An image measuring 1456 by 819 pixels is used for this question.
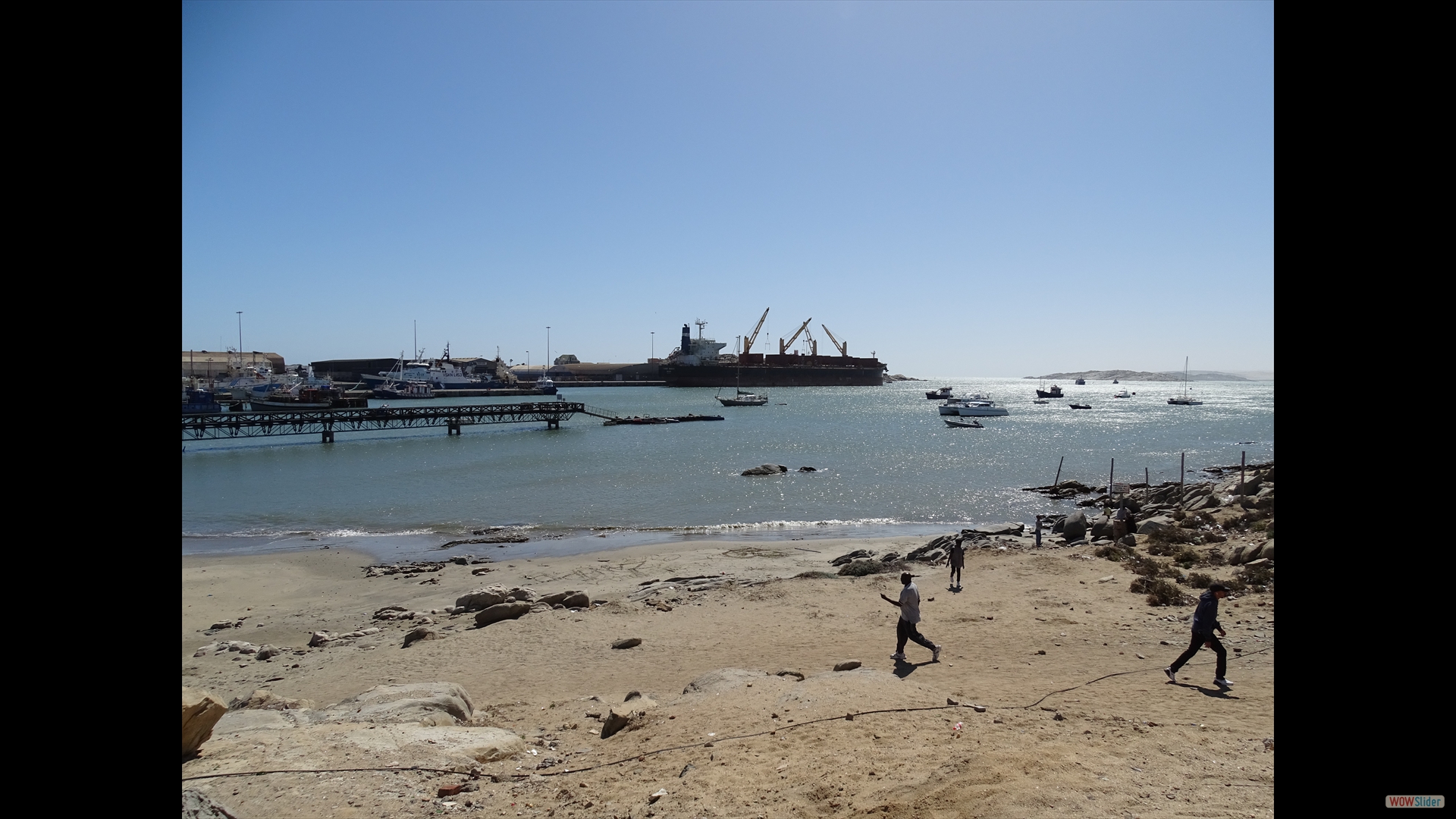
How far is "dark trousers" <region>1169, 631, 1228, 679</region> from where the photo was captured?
312 inches

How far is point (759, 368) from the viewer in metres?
138

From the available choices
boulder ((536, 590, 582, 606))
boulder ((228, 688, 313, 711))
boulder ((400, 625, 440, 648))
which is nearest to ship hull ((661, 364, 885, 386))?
boulder ((536, 590, 582, 606))

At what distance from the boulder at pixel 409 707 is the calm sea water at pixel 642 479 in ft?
31.5

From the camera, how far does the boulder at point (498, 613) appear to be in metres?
13.1

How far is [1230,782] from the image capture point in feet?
18.1

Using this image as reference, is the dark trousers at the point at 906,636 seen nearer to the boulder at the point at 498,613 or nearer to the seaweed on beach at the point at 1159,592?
the seaweed on beach at the point at 1159,592

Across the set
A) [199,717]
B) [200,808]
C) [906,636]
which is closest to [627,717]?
[199,717]

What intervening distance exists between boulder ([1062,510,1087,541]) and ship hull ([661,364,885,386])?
110399mm

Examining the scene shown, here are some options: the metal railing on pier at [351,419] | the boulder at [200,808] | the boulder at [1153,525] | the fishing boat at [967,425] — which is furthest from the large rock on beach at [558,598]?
the fishing boat at [967,425]

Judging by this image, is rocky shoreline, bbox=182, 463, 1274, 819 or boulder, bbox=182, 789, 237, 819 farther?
rocky shoreline, bbox=182, 463, 1274, 819

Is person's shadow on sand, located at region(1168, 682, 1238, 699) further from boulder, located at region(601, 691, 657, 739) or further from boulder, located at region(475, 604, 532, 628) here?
boulder, located at region(475, 604, 532, 628)

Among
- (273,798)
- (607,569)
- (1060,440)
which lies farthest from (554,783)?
(1060,440)

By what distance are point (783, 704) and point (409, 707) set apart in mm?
3847
